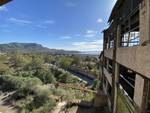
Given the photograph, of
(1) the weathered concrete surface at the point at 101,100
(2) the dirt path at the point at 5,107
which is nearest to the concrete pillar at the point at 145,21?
(1) the weathered concrete surface at the point at 101,100

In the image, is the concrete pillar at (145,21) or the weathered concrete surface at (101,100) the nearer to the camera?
the concrete pillar at (145,21)

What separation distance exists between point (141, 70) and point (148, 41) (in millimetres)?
898

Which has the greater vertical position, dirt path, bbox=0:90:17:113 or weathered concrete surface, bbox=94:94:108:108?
weathered concrete surface, bbox=94:94:108:108

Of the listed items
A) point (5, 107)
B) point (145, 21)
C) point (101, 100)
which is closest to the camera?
point (145, 21)

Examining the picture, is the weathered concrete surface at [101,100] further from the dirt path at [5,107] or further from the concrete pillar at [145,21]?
the dirt path at [5,107]

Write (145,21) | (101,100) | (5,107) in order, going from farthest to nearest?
(5,107) < (101,100) < (145,21)

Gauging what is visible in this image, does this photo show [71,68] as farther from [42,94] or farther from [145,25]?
[145,25]

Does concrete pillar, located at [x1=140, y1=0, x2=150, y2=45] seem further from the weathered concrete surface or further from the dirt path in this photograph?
the dirt path

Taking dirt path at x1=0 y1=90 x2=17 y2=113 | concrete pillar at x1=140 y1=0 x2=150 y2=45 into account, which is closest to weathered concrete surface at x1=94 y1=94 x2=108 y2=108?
concrete pillar at x1=140 y1=0 x2=150 y2=45

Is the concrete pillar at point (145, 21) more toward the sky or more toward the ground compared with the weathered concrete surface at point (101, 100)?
more toward the sky

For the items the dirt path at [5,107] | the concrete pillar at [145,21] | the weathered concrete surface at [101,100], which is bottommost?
the dirt path at [5,107]

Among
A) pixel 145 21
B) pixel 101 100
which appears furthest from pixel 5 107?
pixel 145 21

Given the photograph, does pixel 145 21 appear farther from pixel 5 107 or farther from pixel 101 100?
pixel 5 107

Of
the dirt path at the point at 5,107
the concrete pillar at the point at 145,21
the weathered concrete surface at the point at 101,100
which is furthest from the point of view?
the dirt path at the point at 5,107
